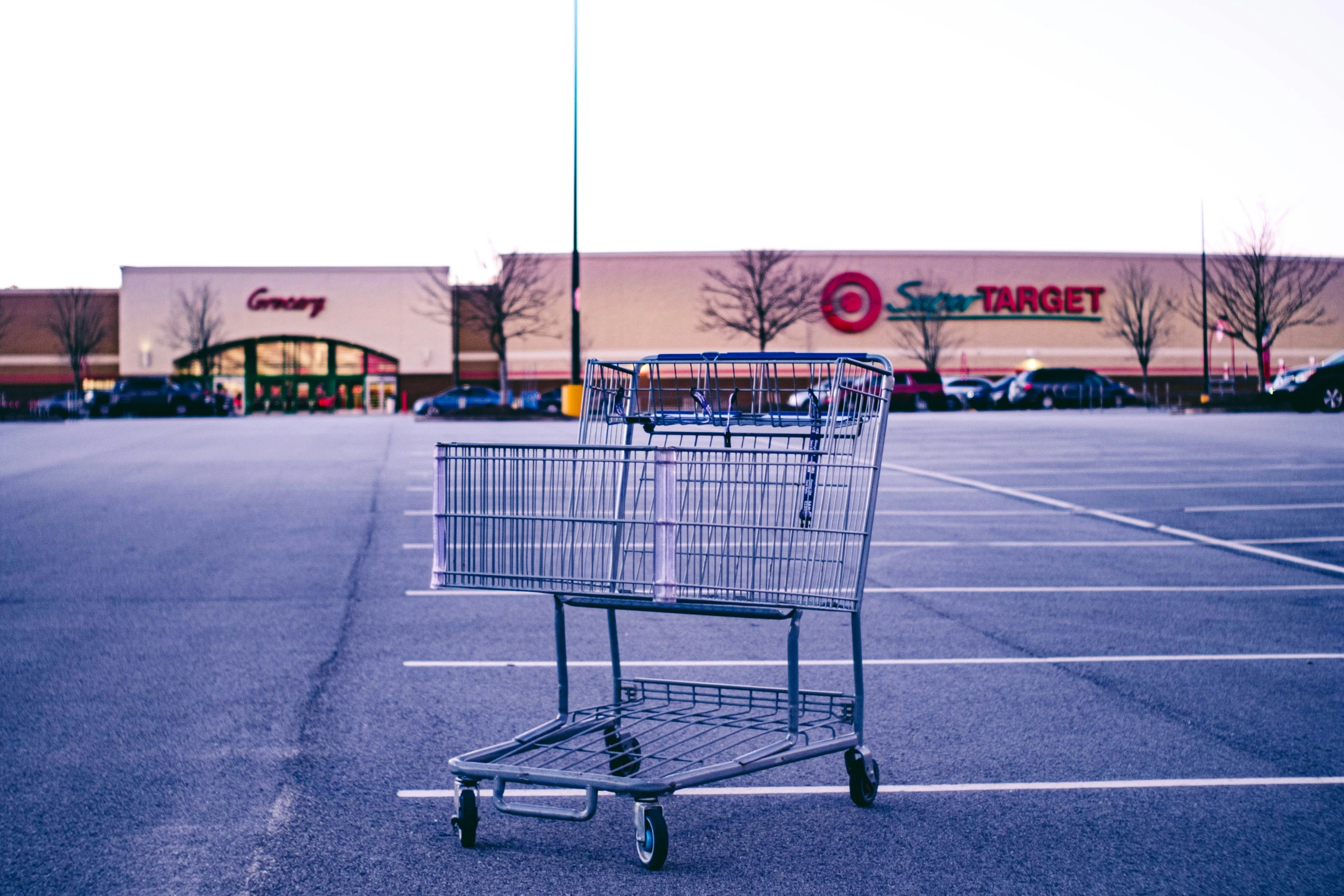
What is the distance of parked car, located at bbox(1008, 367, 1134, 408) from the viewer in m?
45.1

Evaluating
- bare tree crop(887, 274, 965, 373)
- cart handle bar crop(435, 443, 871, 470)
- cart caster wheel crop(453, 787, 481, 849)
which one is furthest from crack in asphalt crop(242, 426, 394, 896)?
bare tree crop(887, 274, 965, 373)

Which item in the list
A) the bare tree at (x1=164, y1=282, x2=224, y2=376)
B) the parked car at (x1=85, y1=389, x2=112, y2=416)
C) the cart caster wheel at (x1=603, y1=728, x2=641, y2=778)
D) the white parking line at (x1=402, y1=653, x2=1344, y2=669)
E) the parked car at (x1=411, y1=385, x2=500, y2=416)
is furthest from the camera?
the bare tree at (x1=164, y1=282, x2=224, y2=376)

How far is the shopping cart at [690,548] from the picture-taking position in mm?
3600

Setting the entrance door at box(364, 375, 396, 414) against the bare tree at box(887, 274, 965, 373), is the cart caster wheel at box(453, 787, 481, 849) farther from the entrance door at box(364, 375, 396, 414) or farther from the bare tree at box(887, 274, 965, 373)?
the entrance door at box(364, 375, 396, 414)

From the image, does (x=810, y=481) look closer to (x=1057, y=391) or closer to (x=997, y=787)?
(x=997, y=787)

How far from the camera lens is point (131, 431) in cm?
2869

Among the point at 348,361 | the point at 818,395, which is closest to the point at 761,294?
the point at 348,361

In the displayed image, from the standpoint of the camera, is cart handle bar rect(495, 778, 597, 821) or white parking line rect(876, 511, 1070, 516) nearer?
cart handle bar rect(495, 778, 597, 821)

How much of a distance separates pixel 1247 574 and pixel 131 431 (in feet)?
86.0

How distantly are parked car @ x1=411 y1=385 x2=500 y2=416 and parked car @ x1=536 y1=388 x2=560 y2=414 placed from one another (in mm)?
2247

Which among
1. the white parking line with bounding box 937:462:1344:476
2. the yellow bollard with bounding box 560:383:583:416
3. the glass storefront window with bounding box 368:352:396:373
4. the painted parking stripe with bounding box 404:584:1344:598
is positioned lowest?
the painted parking stripe with bounding box 404:584:1344:598

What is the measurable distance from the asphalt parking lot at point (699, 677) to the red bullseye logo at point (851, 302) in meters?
46.4

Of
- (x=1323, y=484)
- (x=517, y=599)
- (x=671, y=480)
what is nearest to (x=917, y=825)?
(x=671, y=480)

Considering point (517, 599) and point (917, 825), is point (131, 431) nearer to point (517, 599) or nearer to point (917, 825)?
point (517, 599)
